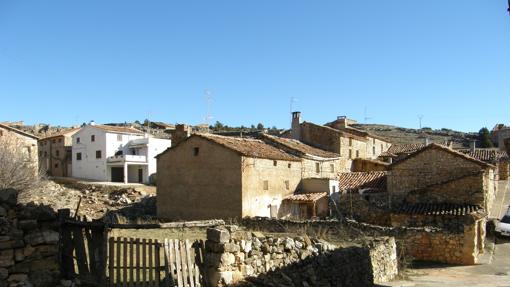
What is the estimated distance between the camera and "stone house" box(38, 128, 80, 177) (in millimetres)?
60562

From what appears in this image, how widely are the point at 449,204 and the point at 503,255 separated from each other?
3.85 meters

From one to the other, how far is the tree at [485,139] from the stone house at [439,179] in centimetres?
4865

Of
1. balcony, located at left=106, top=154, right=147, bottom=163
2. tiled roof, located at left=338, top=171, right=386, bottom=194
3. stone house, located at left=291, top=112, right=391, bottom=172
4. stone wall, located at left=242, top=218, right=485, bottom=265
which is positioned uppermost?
stone house, located at left=291, top=112, right=391, bottom=172

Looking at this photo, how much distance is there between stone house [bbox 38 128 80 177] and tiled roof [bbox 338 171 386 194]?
124 feet

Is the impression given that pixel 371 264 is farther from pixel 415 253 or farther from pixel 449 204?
pixel 449 204

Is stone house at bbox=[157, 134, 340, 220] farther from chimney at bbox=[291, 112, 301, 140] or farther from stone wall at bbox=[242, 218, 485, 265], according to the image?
chimney at bbox=[291, 112, 301, 140]

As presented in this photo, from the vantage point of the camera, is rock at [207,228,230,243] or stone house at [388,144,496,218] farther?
stone house at [388,144,496,218]

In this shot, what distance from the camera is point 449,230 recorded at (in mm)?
23141

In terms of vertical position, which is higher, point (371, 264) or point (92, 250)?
point (92, 250)

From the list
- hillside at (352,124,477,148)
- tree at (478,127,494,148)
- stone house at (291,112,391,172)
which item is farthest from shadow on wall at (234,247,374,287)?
tree at (478,127,494,148)

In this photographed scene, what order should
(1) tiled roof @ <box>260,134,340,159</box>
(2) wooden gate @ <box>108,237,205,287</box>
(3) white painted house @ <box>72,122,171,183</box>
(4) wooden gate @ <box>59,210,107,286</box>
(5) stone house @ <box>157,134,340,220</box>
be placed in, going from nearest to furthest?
(4) wooden gate @ <box>59,210,107,286</box>
(2) wooden gate @ <box>108,237,205,287</box>
(5) stone house @ <box>157,134,340,220</box>
(1) tiled roof @ <box>260,134,340,159</box>
(3) white painted house @ <box>72,122,171,183</box>

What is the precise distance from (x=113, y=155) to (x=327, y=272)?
45.2m

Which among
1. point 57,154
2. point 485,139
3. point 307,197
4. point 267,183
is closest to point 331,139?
point 307,197

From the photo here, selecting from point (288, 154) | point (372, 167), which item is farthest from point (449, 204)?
point (372, 167)
